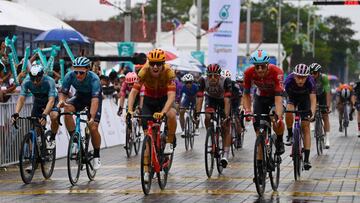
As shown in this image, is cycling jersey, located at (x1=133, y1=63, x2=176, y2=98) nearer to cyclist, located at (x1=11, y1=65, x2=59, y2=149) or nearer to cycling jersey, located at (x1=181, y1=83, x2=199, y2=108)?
cyclist, located at (x1=11, y1=65, x2=59, y2=149)

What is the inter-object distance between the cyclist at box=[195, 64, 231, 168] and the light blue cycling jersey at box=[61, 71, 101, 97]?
264 cm

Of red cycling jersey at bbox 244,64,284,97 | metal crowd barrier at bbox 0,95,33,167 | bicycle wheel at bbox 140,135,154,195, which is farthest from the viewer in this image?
metal crowd barrier at bbox 0,95,33,167

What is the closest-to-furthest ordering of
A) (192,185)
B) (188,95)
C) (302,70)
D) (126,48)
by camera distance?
(192,185)
(302,70)
(188,95)
(126,48)

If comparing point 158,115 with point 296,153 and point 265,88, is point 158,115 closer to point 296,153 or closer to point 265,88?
point 265,88

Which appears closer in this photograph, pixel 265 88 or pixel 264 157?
pixel 264 157

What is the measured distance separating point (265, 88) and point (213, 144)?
208cm

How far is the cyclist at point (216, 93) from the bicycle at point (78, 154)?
8.38ft

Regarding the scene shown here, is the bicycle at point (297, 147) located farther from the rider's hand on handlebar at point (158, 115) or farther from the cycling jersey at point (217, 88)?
the rider's hand on handlebar at point (158, 115)

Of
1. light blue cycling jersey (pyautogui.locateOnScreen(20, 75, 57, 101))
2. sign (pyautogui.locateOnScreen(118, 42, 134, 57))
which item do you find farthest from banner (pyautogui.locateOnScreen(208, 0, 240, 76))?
light blue cycling jersey (pyautogui.locateOnScreen(20, 75, 57, 101))

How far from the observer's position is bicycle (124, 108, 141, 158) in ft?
63.7

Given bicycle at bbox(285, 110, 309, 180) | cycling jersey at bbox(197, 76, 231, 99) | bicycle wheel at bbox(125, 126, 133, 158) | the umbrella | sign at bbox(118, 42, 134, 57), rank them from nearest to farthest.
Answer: bicycle at bbox(285, 110, 309, 180)
cycling jersey at bbox(197, 76, 231, 99)
bicycle wheel at bbox(125, 126, 133, 158)
the umbrella
sign at bbox(118, 42, 134, 57)

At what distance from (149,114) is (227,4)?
2146cm

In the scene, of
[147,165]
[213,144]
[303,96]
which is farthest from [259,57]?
[213,144]

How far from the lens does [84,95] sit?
47.1 ft
